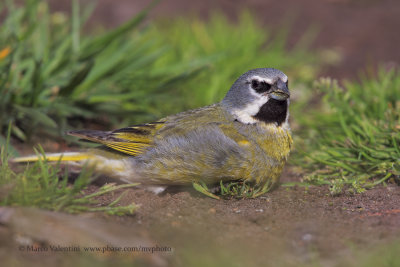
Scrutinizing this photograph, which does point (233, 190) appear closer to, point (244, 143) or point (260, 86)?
point (244, 143)

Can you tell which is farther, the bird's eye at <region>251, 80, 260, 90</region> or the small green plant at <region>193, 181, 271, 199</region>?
the bird's eye at <region>251, 80, 260, 90</region>

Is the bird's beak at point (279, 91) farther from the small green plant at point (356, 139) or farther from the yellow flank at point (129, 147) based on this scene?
the yellow flank at point (129, 147)

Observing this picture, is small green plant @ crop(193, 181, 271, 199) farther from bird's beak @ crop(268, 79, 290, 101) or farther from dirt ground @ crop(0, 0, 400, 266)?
bird's beak @ crop(268, 79, 290, 101)

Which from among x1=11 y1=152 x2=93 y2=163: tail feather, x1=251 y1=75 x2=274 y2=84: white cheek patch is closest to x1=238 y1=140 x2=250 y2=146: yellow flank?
x1=251 y1=75 x2=274 y2=84: white cheek patch

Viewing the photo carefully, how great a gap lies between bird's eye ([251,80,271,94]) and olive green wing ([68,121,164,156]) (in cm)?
88

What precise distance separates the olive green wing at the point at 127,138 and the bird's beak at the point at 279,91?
101 cm

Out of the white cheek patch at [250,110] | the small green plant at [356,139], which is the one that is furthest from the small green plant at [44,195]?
the small green plant at [356,139]

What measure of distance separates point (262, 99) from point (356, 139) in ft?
3.32

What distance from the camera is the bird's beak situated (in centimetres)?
437

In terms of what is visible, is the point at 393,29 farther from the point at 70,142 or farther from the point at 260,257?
the point at 260,257

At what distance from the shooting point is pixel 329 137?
516 cm

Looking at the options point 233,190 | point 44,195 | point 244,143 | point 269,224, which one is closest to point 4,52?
point 44,195

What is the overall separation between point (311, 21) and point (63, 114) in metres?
5.43

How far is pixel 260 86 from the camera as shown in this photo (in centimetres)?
448
